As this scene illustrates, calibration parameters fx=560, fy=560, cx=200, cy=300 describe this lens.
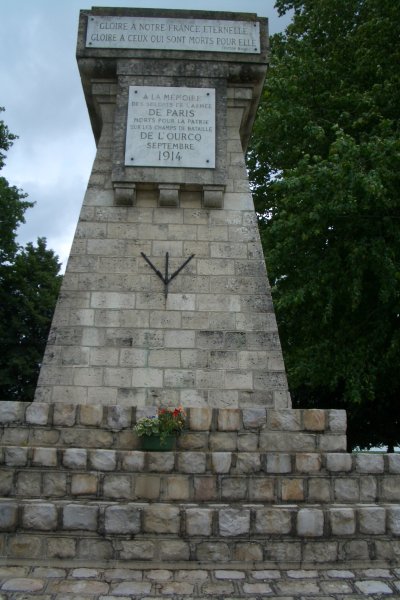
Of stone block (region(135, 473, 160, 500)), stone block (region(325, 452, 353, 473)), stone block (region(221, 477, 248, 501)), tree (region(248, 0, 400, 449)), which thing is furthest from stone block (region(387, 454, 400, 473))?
tree (region(248, 0, 400, 449))

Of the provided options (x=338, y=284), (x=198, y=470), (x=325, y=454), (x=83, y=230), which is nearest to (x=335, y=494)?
(x=325, y=454)

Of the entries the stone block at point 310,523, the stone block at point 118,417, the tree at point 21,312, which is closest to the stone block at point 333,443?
the stone block at point 310,523

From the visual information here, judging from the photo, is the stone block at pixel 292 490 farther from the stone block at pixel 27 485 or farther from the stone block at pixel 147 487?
the stone block at pixel 27 485

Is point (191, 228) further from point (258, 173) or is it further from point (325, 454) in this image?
point (258, 173)

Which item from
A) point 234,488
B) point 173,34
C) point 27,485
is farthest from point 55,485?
point 173,34

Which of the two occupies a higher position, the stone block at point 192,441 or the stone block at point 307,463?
the stone block at point 192,441

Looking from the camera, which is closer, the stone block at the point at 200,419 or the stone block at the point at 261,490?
the stone block at the point at 261,490

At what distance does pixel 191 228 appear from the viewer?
604cm

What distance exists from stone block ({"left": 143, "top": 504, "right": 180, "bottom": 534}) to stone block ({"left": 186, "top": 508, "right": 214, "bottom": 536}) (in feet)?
0.26

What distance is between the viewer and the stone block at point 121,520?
159 inches

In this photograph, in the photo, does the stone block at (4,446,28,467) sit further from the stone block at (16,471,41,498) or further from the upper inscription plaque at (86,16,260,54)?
A: the upper inscription plaque at (86,16,260,54)

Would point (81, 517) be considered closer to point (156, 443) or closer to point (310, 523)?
point (156, 443)

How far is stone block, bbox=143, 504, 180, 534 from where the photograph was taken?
408 centimetres

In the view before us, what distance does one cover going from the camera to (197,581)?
3.79 m
